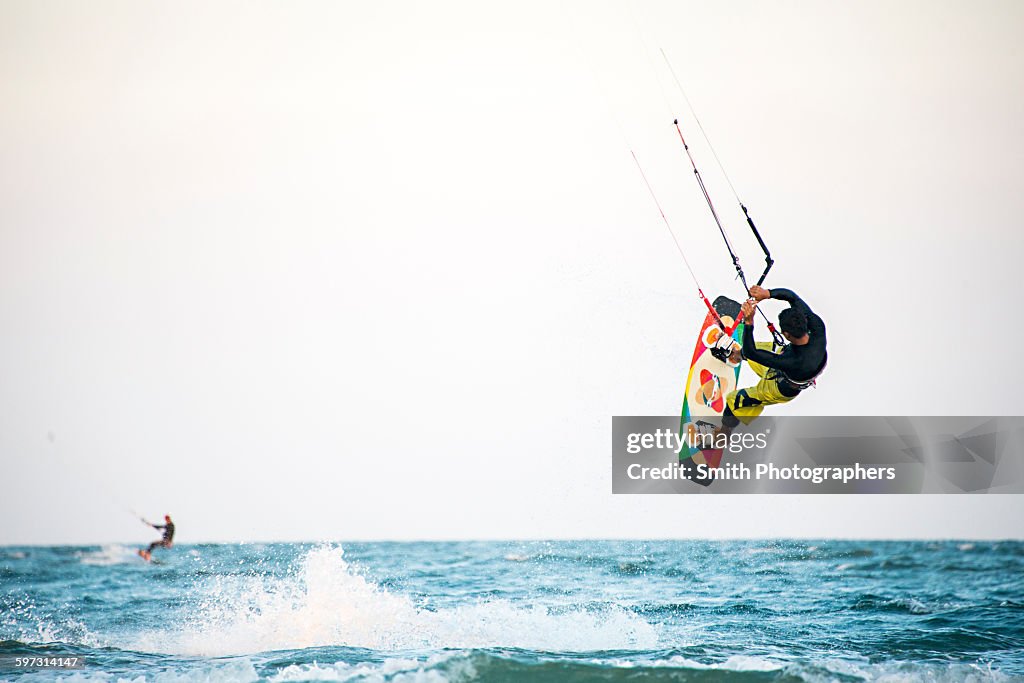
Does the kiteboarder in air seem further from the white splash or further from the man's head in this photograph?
the white splash

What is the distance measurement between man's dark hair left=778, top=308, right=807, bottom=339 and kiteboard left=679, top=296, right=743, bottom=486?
667mm

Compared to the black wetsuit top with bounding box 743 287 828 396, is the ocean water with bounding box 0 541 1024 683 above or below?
below

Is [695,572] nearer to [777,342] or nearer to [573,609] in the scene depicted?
[573,609]

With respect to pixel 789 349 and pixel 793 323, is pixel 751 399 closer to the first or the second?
pixel 789 349

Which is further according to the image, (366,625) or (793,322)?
(366,625)

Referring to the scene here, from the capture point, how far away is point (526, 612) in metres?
7.40

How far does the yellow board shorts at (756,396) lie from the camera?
16.5ft

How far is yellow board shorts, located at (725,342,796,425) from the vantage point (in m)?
5.04

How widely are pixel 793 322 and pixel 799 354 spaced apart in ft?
0.68

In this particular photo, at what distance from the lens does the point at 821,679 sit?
223 inches

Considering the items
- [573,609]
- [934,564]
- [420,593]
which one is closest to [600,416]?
[573,609]

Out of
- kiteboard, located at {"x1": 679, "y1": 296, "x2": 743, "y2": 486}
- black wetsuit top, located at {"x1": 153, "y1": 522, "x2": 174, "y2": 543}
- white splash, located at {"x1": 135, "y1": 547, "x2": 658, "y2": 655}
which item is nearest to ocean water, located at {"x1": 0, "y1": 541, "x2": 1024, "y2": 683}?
white splash, located at {"x1": 135, "y1": 547, "x2": 658, "y2": 655}

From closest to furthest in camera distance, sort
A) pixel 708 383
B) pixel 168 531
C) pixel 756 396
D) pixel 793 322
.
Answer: pixel 793 322 → pixel 756 396 → pixel 708 383 → pixel 168 531

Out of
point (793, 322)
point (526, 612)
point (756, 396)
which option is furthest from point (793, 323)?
point (526, 612)
